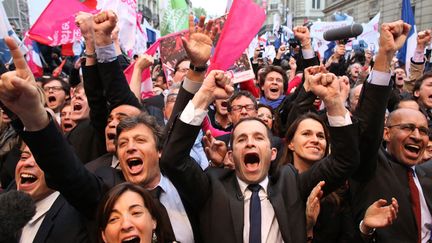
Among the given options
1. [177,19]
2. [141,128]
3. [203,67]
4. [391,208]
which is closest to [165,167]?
[141,128]

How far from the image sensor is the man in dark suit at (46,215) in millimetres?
2584

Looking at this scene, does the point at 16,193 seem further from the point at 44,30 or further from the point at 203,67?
the point at 44,30

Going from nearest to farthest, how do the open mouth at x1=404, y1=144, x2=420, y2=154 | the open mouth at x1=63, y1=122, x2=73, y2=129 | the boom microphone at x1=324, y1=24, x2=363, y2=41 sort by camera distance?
1. the open mouth at x1=404, y1=144, x2=420, y2=154
2. the boom microphone at x1=324, y1=24, x2=363, y2=41
3. the open mouth at x1=63, y1=122, x2=73, y2=129

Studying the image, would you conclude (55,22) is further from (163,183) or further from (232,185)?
(232,185)

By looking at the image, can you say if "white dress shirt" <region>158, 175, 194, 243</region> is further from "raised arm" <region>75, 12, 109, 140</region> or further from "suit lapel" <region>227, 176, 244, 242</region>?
"raised arm" <region>75, 12, 109, 140</region>

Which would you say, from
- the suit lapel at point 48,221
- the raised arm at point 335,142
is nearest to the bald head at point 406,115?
the raised arm at point 335,142

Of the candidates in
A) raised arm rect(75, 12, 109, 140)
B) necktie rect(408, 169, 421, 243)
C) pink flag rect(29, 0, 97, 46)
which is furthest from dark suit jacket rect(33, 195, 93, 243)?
pink flag rect(29, 0, 97, 46)

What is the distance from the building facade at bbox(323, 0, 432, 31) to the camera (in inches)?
931

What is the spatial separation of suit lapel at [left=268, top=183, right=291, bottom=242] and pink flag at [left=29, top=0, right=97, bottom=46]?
13.3ft

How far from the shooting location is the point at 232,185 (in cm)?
292

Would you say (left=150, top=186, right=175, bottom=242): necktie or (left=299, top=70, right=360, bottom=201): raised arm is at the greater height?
(left=299, top=70, right=360, bottom=201): raised arm

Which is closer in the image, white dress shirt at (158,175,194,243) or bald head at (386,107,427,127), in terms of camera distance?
white dress shirt at (158,175,194,243)

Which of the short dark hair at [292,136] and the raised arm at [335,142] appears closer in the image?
the raised arm at [335,142]

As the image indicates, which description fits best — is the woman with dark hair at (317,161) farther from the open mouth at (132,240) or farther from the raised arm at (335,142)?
the open mouth at (132,240)
